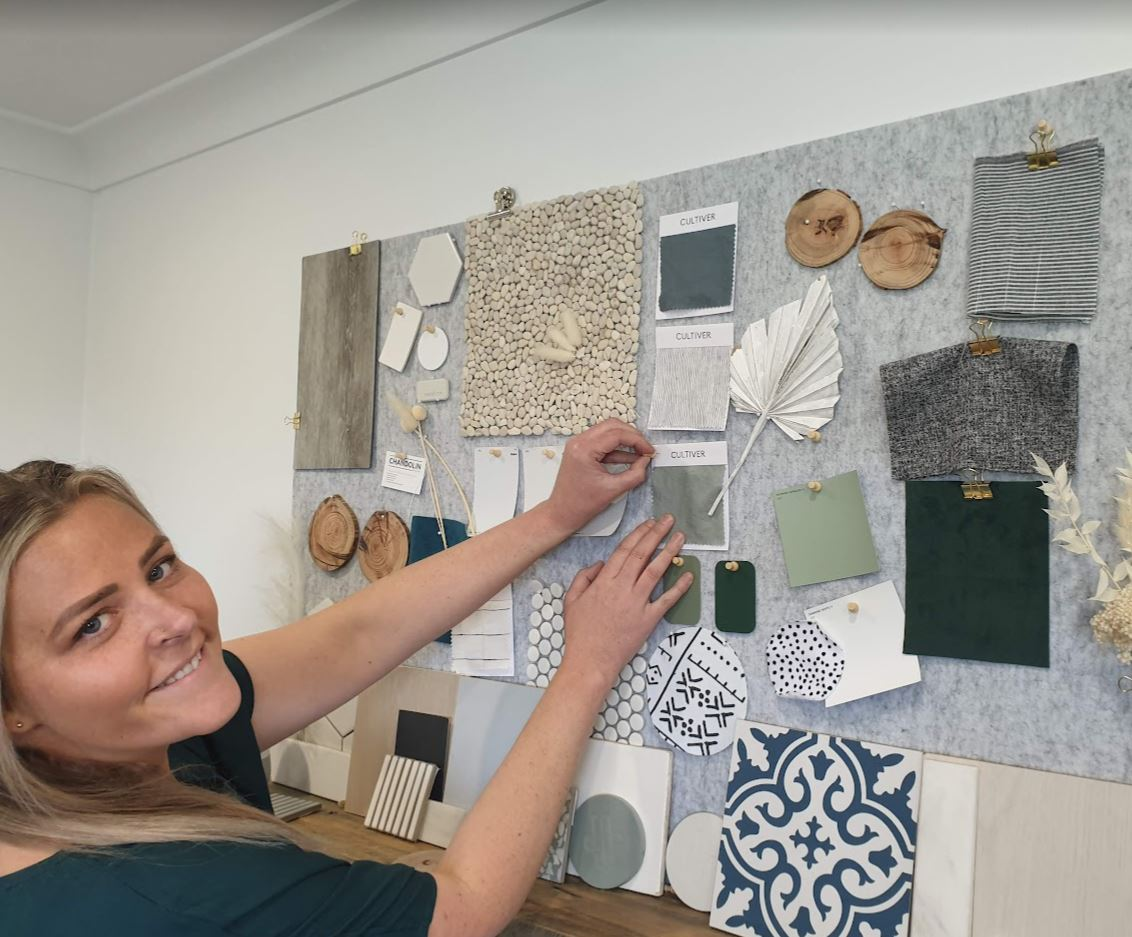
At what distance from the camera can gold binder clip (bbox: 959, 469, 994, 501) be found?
2.93ft

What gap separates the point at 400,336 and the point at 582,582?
0.51 meters

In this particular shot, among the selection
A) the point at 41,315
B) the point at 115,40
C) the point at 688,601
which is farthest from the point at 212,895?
the point at 41,315

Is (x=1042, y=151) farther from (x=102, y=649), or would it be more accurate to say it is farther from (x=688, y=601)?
(x=102, y=649)

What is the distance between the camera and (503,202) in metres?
1.27

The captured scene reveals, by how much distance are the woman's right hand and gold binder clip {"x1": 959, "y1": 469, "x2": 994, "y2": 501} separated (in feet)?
1.04

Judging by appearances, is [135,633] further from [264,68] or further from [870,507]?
[264,68]

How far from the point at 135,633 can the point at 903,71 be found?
943 mm

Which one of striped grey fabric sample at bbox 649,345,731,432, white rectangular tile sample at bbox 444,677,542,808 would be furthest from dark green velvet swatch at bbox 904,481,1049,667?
white rectangular tile sample at bbox 444,677,542,808

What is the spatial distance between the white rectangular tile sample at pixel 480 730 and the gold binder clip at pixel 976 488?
0.59 meters

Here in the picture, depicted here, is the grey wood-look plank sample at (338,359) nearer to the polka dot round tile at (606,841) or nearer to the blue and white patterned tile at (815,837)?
the polka dot round tile at (606,841)

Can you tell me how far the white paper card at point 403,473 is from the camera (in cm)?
134

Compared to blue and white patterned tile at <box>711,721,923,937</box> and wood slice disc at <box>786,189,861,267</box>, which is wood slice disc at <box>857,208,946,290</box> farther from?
blue and white patterned tile at <box>711,721,923,937</box>

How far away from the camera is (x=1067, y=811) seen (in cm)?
83

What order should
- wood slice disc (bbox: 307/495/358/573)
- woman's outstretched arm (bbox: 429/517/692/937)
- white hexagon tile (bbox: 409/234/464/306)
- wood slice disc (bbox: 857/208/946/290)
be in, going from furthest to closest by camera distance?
wood slice disc (bbox: 307/495/358/573), white hexagon tile (bbox: 409/234/464/306), wood slice disc (bbox: 857/208/946/290), woman's outstretched arm (bbox: 429/517/692/937)
